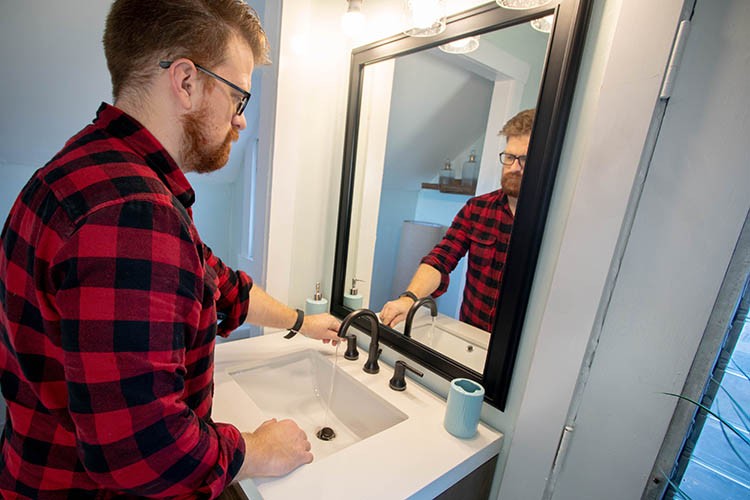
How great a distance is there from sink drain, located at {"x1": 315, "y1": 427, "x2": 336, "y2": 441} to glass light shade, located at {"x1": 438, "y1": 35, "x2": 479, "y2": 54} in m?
1.13

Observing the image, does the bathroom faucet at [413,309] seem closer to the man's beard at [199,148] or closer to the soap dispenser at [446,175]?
the soap dispenser at [446,175]

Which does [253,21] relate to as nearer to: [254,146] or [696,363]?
[696,363]

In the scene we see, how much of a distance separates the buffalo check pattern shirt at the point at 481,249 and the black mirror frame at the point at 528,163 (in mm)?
44

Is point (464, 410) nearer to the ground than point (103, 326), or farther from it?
nearer to the ground

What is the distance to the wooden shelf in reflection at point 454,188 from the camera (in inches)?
35.8

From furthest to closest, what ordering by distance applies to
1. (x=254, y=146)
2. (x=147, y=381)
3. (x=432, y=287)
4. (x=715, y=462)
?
(x=254, y=146) → (x=432, y=287) → (x=715, y=462) → (x=147, y=381)

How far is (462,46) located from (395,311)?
0.78 meters

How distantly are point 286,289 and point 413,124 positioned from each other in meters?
0.76

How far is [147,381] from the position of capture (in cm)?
43

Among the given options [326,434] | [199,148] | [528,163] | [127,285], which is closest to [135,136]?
[199,148]

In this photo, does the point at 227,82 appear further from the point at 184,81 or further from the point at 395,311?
the point at 395,311

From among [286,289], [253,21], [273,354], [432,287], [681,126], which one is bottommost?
[273,354]

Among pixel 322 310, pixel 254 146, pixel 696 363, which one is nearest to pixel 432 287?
pixel 322 310

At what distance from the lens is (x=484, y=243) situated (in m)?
0.88
